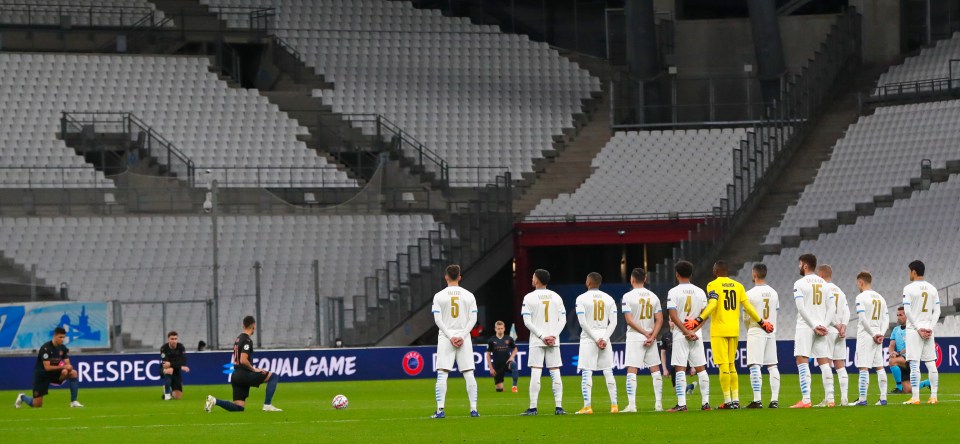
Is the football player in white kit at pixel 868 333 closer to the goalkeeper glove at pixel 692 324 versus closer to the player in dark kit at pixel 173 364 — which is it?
the goalkeeper glove at pixel 692 324

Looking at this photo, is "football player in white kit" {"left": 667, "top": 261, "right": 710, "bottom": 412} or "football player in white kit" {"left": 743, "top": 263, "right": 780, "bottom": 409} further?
"football player in white kit" {"left": 743, "top": 263, "right": 780, "bottom": 409}

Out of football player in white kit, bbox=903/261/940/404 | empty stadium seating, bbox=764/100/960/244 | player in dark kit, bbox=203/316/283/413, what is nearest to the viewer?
football player in white kit, bbox=903/261/940/404

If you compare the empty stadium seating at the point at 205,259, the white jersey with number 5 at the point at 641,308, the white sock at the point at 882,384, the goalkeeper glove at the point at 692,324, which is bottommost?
the white sock at the point at 882,384

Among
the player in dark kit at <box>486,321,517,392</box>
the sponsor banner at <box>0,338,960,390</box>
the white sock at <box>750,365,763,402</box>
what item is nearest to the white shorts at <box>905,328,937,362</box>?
the white sock at <box>750,365,763,402</box>

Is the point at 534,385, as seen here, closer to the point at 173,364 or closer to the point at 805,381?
the point at 805,381

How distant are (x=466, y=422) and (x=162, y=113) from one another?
99.3ft

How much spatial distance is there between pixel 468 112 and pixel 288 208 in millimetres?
12019

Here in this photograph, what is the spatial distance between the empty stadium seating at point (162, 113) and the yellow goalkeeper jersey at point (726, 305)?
25.7 metres

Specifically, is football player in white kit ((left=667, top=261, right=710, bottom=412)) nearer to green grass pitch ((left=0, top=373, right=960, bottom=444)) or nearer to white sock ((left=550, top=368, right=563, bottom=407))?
green grass pitch ((left=0, top=373, right=960, bottom=444))

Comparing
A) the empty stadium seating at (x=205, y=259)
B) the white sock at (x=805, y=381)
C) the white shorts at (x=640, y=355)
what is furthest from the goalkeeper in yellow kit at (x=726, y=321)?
the empty stadium seating at (x=205, y=259)

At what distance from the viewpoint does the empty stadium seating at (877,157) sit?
4525cm

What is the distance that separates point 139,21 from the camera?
5125cm

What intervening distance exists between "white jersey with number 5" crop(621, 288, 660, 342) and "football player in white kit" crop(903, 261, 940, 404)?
3322 millimetres

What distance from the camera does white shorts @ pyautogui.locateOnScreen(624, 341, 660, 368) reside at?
65.8 ft
